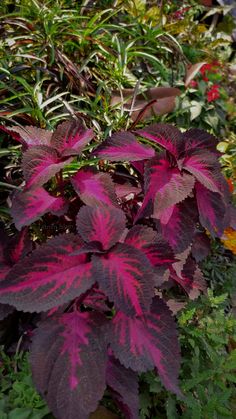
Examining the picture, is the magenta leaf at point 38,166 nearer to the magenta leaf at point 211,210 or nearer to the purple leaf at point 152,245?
the purple leaf at point 152,245

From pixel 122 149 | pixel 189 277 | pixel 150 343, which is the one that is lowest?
pixel 189 277

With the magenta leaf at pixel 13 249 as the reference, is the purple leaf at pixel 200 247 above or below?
below

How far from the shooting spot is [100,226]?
1.11 m

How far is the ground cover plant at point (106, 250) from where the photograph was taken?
1040 millimetres

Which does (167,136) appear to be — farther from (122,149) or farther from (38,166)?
(38,166)

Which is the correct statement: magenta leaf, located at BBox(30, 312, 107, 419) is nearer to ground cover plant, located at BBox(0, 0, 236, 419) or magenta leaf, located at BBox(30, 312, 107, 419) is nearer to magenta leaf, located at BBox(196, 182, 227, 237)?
ground cover plant, located at BBox(0, 0, 236, 419)

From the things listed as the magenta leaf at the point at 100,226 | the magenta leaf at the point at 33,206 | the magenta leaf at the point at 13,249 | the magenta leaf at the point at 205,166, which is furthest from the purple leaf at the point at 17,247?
the magenta leaf at the point at 205,166

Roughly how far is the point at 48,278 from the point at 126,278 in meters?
0.17

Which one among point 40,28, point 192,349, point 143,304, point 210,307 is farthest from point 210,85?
point 143,304

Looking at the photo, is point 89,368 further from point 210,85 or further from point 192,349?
point 210,85

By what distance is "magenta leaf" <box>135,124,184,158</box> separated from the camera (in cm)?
131

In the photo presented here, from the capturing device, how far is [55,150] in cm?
131

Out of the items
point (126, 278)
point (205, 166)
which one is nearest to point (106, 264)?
point (126, 278)

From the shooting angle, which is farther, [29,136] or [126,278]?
[29,136]
